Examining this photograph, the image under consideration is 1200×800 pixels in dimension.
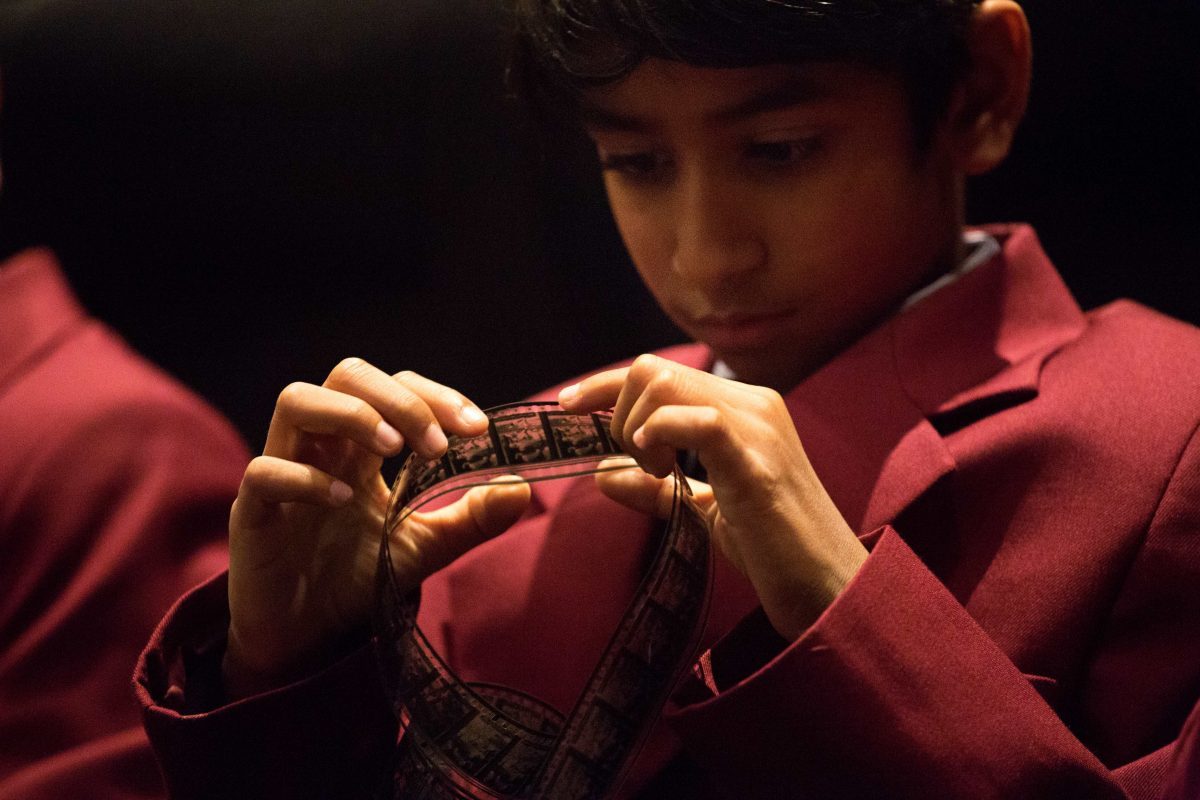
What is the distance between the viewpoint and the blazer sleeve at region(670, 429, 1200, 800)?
56 centimetres

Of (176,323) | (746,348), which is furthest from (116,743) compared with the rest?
(746,348)

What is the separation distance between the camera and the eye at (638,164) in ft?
2.43

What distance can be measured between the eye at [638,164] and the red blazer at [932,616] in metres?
0.15

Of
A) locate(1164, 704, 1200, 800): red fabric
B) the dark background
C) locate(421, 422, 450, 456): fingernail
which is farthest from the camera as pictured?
the dark background

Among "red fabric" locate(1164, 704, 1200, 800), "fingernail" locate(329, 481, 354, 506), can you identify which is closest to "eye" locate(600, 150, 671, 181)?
"fingernail" locate(329, 481, 354, 506)

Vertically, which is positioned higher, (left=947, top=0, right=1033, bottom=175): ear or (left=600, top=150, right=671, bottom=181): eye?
(left=947, top=0, right=1033, bottom=175): ear

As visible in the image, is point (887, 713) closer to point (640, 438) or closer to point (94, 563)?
point (640, 438)

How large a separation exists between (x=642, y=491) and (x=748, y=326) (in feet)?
0.49

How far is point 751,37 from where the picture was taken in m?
0.67

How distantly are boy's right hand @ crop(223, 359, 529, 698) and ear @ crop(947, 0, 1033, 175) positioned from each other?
0.36m

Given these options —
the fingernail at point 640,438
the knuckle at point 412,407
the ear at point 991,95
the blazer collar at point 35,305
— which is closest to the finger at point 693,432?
the fingernail at point 640,438

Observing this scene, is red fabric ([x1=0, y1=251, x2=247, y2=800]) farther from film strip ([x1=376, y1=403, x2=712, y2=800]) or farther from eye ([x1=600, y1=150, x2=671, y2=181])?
eye ([x1=600, y1=150, x2=671, y2=181])

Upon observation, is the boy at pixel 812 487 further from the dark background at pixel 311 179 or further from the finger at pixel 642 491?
the dark background at pixel 311 179

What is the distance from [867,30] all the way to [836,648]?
347mm
